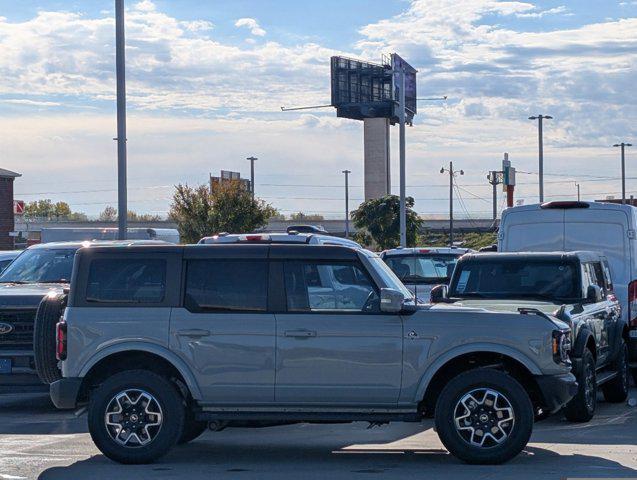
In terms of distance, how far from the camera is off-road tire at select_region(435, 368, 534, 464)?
31.8ft

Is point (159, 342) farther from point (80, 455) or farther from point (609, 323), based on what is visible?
point (609, 323)

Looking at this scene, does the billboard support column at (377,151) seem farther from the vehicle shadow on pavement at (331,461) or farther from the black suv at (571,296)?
the vehicle shadow on pavement at (331,461)

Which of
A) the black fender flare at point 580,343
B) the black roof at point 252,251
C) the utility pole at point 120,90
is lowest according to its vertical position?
the black fender flare at point 580,343

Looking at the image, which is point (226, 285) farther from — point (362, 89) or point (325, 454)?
point (362, 89)

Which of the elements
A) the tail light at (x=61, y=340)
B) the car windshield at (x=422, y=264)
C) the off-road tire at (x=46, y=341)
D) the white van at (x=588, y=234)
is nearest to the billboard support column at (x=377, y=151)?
the car windshield at (x=422, y=264)

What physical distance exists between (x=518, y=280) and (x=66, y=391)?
601cm

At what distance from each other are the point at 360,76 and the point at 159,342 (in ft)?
276

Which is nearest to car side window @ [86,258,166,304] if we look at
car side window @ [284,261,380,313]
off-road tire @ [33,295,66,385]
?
off-road tire @ [33,295,66,385]

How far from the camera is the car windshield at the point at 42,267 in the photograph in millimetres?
15617

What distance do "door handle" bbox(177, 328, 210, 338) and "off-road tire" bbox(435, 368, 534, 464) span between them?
85.0 inches

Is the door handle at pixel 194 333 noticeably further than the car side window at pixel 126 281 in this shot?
No

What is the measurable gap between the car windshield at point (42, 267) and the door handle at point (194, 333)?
5.92 m

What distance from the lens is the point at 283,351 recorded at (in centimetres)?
Answer: 986

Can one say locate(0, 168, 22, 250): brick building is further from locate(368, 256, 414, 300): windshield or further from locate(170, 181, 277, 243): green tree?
locate(368, 256, 414, 300): windshield
